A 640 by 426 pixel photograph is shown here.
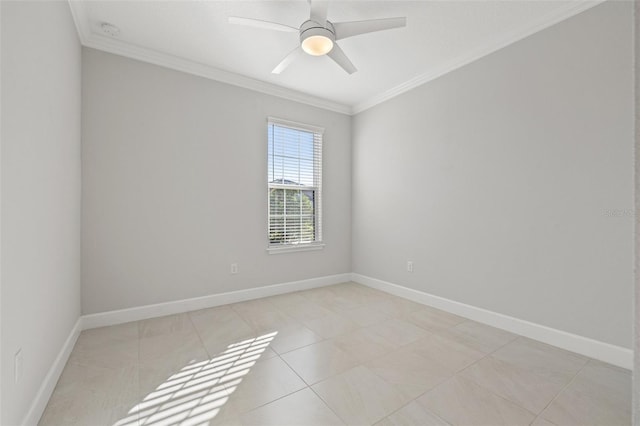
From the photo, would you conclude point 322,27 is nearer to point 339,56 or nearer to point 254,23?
point 339,56

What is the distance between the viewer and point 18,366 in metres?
1.28

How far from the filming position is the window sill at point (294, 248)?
3.73m

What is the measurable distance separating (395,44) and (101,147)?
9.88 ft

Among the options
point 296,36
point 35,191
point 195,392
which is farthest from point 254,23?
point 195,392

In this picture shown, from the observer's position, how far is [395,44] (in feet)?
9.07

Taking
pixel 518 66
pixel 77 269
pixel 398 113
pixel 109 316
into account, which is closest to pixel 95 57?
pixel 77 269

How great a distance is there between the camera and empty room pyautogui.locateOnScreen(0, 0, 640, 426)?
157cm

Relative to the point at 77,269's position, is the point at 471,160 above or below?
above

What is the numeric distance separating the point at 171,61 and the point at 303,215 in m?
2.39

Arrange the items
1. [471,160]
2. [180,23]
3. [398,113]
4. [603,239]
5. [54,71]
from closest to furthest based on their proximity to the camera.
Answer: [54,71], [603,239], [180,23], [471,160], [398,113]

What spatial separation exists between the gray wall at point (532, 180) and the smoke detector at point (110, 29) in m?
3.13

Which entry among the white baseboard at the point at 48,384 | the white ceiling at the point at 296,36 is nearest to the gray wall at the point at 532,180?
the white ceiling at the point at 296,36

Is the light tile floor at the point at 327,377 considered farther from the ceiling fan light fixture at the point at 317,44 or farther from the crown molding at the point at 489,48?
the crown molding at the point at 489,48

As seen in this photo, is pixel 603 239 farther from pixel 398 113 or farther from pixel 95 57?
pixel 95 57
